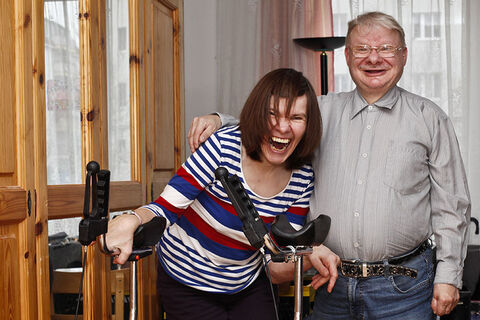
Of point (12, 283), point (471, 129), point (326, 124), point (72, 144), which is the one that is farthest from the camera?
point (471, 129)

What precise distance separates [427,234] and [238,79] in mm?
2360

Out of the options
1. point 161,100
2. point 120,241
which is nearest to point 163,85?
point 161,100

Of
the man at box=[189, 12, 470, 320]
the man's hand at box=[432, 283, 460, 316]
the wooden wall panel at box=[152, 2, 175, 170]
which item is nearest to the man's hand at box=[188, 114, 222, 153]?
the man at box=[189, 12, 470, 320]

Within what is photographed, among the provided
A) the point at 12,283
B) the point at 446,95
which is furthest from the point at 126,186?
the point at 446,95

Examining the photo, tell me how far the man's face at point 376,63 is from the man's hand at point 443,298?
0.57 m

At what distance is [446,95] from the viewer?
377cm

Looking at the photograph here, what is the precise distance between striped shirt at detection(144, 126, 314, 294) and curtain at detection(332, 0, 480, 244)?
91.4 inches

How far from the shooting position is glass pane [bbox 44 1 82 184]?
183 cm

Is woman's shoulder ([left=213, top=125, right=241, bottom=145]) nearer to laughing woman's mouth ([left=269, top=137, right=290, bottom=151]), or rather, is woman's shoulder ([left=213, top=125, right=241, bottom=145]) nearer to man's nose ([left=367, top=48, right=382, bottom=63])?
laughing woman's mouth ([left=269, top=137, right=290, bottom=151])

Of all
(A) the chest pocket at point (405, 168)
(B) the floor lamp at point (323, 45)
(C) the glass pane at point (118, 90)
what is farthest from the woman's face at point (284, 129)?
(B) the floor lamp at point (323, 45)

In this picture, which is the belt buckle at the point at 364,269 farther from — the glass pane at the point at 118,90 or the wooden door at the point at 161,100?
the wooden door at the point at 161,100

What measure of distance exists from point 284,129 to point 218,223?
1.13 feet

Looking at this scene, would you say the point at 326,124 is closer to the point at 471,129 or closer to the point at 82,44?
the point at 82,44

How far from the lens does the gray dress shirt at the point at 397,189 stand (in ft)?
5.47
